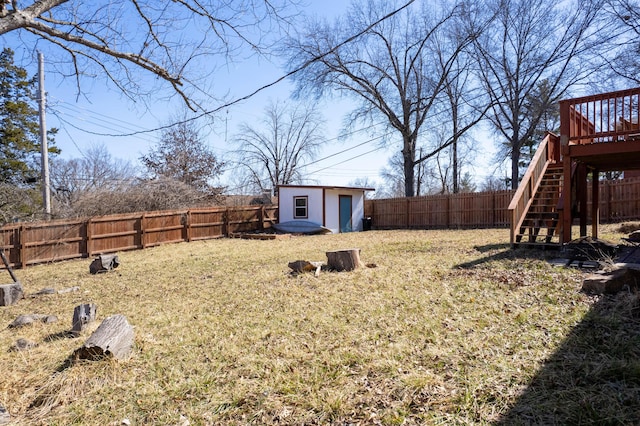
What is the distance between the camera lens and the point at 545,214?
7621 mm

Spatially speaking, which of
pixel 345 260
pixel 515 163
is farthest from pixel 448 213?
pixel 345 260

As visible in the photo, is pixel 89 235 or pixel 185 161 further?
pixel 185 161

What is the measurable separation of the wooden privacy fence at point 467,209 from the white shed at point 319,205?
2.51m

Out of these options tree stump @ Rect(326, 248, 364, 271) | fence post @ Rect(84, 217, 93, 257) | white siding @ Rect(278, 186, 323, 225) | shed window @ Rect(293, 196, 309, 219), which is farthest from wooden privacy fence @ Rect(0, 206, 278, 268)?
tree stump @ Rect(326, 248, 364, 271)

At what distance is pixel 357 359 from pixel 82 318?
3.39 m

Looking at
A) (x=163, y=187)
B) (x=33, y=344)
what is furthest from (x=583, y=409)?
(x=163, y=187)

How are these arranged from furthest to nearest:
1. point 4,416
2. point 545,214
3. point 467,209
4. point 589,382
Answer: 1. point 467,209
2. point 545,214
3. point 4,416
4. point 589,382

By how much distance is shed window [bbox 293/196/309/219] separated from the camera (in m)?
19.2

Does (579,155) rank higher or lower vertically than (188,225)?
higher

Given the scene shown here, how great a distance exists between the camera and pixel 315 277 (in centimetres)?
641

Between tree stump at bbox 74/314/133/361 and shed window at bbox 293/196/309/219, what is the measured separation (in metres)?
15.7

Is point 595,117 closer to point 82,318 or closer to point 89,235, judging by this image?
point 82,318

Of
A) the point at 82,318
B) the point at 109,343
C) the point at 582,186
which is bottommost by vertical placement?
the point at 82,318

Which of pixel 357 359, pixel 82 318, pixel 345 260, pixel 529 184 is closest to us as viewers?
pixel 357 359
